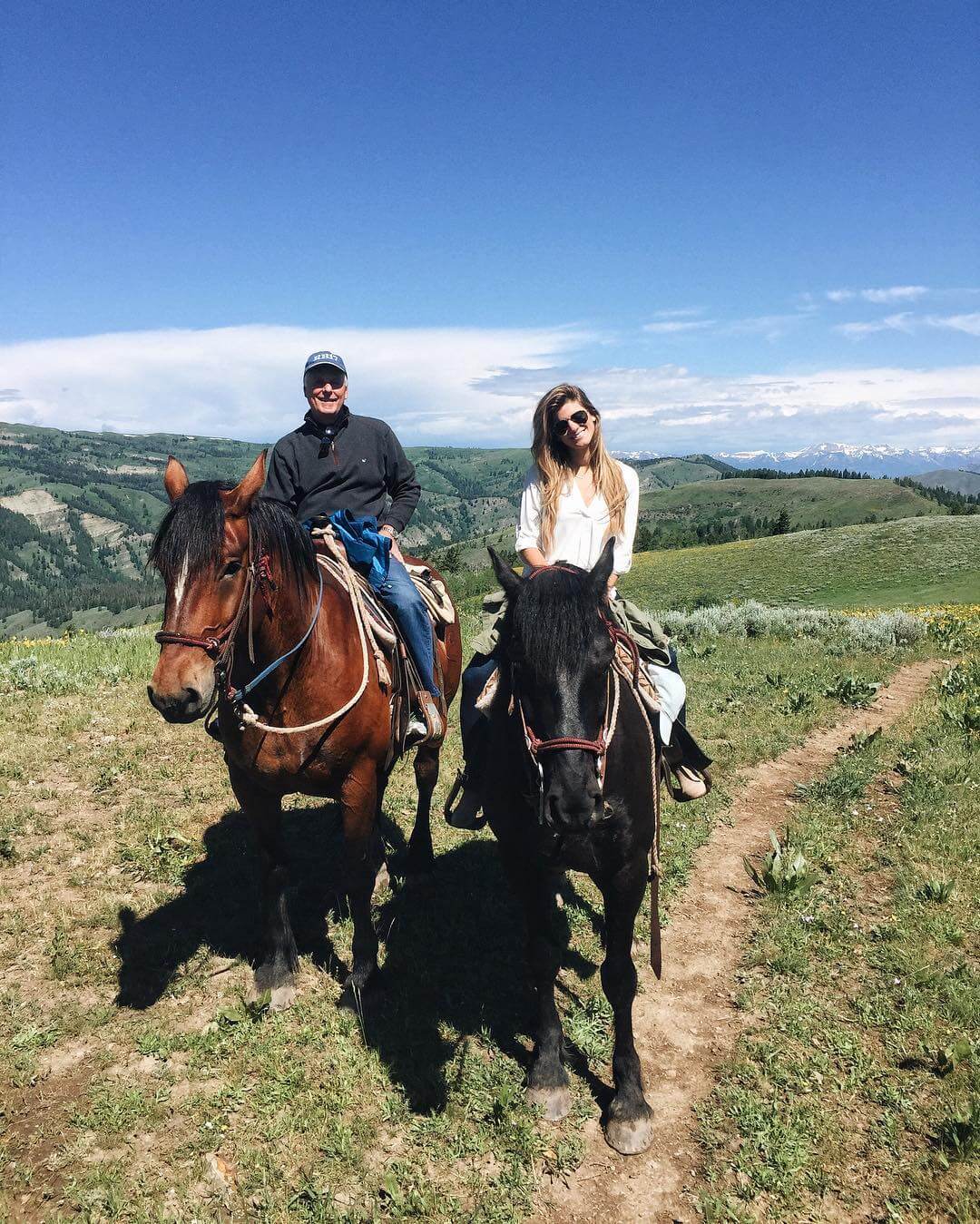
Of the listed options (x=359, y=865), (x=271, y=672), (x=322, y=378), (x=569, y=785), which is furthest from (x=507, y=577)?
(x=322, y=378)

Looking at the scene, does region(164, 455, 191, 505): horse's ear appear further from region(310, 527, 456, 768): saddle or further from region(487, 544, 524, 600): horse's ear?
region(487, 544, 524, 600): horse's ear

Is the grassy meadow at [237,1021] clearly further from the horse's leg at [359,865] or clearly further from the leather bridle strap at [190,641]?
the leather bridle strap at [190,641]

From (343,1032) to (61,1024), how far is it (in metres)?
2.03

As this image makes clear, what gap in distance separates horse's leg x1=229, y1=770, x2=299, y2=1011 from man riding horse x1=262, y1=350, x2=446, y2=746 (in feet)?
4.58

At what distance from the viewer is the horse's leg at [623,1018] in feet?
13.3

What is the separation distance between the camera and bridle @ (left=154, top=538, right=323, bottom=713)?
140 inches

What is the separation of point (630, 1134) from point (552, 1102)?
514 millimetres

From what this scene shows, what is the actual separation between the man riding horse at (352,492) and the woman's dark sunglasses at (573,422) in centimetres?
191

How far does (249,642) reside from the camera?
4.16 metres

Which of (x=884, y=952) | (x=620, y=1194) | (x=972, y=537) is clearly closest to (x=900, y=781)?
(x=884, y=952)

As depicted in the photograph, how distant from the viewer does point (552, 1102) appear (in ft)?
14.1

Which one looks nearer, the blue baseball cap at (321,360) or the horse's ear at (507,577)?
the horse's ear at (507,577)

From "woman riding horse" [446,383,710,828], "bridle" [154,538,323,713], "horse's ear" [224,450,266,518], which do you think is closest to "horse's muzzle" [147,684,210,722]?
"bridle" [154,538,323,713]

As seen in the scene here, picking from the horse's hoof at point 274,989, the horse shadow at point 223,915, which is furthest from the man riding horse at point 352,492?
the horse's hoof at point 274,989
